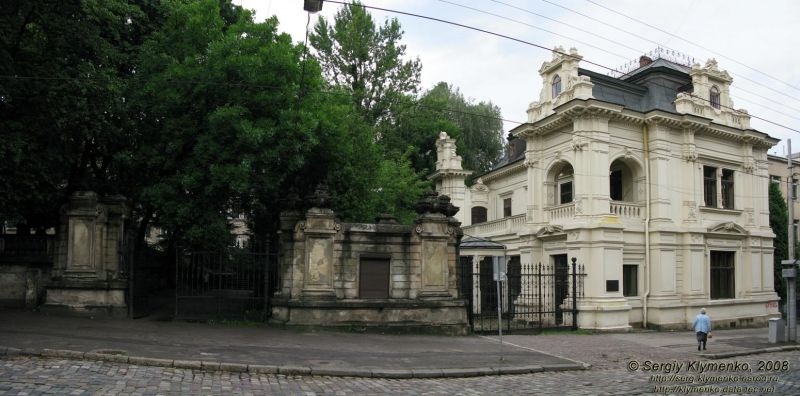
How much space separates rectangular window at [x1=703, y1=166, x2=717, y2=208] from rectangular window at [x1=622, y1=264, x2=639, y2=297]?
5551 mm

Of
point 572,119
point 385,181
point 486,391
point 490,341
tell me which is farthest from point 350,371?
point 572,119

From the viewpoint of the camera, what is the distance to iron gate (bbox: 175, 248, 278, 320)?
17.5 meters

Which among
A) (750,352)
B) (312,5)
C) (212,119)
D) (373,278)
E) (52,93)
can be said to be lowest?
(750,352)

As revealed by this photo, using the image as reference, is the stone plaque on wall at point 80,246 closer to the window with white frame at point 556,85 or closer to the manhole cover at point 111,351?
the manhole cover at point 111,351

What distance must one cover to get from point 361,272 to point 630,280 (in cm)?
1365

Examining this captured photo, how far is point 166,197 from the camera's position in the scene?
56.9 feet

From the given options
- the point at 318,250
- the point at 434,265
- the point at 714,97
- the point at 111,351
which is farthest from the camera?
the point at 714,97

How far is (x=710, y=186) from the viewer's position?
2791 centimetres

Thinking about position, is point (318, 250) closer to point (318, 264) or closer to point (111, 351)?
point (318, 264)

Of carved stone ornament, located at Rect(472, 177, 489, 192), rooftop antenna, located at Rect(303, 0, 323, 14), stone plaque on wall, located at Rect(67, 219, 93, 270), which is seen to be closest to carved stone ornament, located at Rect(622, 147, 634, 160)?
carved stone ornament, located at Rect(472, 177, 489, 192)

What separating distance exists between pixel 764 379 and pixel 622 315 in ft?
36.8

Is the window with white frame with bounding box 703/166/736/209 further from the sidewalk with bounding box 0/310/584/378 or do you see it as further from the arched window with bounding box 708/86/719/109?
the sidewalk with bounding box 0/310/584/378

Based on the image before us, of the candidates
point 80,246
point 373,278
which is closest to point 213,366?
point 373,278

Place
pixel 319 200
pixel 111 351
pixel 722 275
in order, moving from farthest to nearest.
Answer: pixel 722 275 → pixel 319 200 → pixel 111 351
